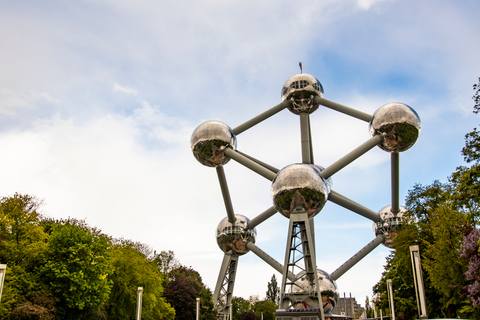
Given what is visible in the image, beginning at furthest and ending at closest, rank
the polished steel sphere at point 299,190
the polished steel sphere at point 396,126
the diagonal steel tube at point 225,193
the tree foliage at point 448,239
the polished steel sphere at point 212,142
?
the diagonal steel tube at point 225,193
the polished steel sphere at point 212,142
the polished steel sphere at point 396,126
the polished steel sphere at point 299,190
the tree foliage at point 448,239

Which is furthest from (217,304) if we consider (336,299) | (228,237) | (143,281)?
(143,281)

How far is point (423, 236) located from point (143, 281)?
17440 mm

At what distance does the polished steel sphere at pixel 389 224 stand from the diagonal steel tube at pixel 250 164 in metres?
6.01

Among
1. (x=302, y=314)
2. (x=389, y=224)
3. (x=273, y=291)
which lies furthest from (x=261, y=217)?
(x=273, y=291)

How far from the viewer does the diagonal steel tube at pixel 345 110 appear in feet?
60.5

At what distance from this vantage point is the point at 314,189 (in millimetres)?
15344

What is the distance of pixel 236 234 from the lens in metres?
20.3

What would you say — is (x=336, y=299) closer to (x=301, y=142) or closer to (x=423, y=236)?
(x=423, y=236)

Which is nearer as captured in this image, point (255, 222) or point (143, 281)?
point (255, 222)

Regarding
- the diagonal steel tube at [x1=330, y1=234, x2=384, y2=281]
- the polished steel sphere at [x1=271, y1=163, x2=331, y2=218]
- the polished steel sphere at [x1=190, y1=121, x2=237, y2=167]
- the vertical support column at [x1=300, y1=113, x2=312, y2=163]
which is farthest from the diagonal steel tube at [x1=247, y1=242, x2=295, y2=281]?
the vertical support column at [x1=300, y1=113, x2=312, y2=163]

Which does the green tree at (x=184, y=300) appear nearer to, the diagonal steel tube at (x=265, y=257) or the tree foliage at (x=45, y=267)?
the tree foliage at (x=45, y=267)

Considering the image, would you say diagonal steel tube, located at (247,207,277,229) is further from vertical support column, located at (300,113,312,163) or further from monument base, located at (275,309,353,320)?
monument base, located at (275,309,353,320)

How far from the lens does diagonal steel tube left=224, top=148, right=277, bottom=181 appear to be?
17.5 metres

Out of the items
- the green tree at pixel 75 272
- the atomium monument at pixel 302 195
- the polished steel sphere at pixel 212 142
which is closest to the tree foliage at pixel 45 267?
the green tree at pixel 75 272
